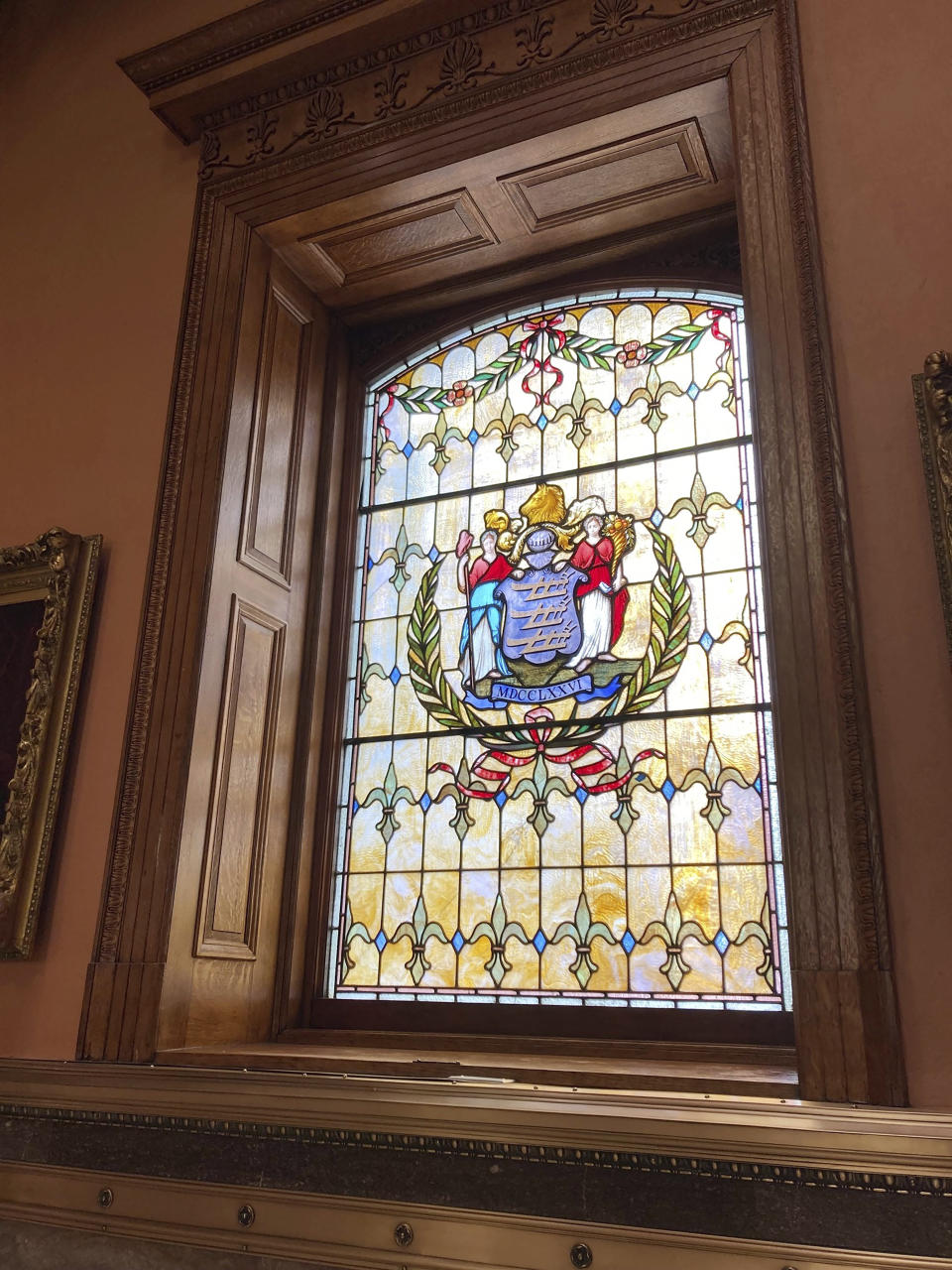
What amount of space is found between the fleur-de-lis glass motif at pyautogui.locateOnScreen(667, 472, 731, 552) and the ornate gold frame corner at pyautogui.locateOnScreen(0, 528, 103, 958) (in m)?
1.93

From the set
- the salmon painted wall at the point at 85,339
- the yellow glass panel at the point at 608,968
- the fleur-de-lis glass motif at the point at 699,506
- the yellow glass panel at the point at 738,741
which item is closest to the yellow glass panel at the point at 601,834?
the yellow glass panel at the point at 608,968

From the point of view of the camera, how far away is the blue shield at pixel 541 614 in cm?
346

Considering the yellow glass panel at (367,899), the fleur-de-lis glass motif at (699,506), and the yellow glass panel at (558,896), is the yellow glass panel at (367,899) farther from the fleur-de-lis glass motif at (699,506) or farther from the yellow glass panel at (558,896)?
the fleur-de-lis glass motif at (699,506)

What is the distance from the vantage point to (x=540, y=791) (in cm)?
335

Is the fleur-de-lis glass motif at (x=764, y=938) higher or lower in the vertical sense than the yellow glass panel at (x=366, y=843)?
lower

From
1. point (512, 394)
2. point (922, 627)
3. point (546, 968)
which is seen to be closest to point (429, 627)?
point (512, 394)

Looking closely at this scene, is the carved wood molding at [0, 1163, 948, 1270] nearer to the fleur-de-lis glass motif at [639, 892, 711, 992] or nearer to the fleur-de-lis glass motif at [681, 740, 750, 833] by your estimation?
the fleur-de-lis glass motif at [639, 892, 711, 992]

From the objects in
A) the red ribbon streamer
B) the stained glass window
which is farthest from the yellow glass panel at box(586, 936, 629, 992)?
the red ribbon streamer

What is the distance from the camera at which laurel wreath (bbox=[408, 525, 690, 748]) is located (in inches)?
130

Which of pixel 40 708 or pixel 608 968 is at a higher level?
pixel 40 708

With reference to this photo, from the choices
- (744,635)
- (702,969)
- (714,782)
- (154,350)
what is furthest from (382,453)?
(702,969)

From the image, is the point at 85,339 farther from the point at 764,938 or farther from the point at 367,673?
the point at 764,938

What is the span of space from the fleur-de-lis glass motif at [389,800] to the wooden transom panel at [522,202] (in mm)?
1838

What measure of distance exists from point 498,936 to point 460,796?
0.45 meters
